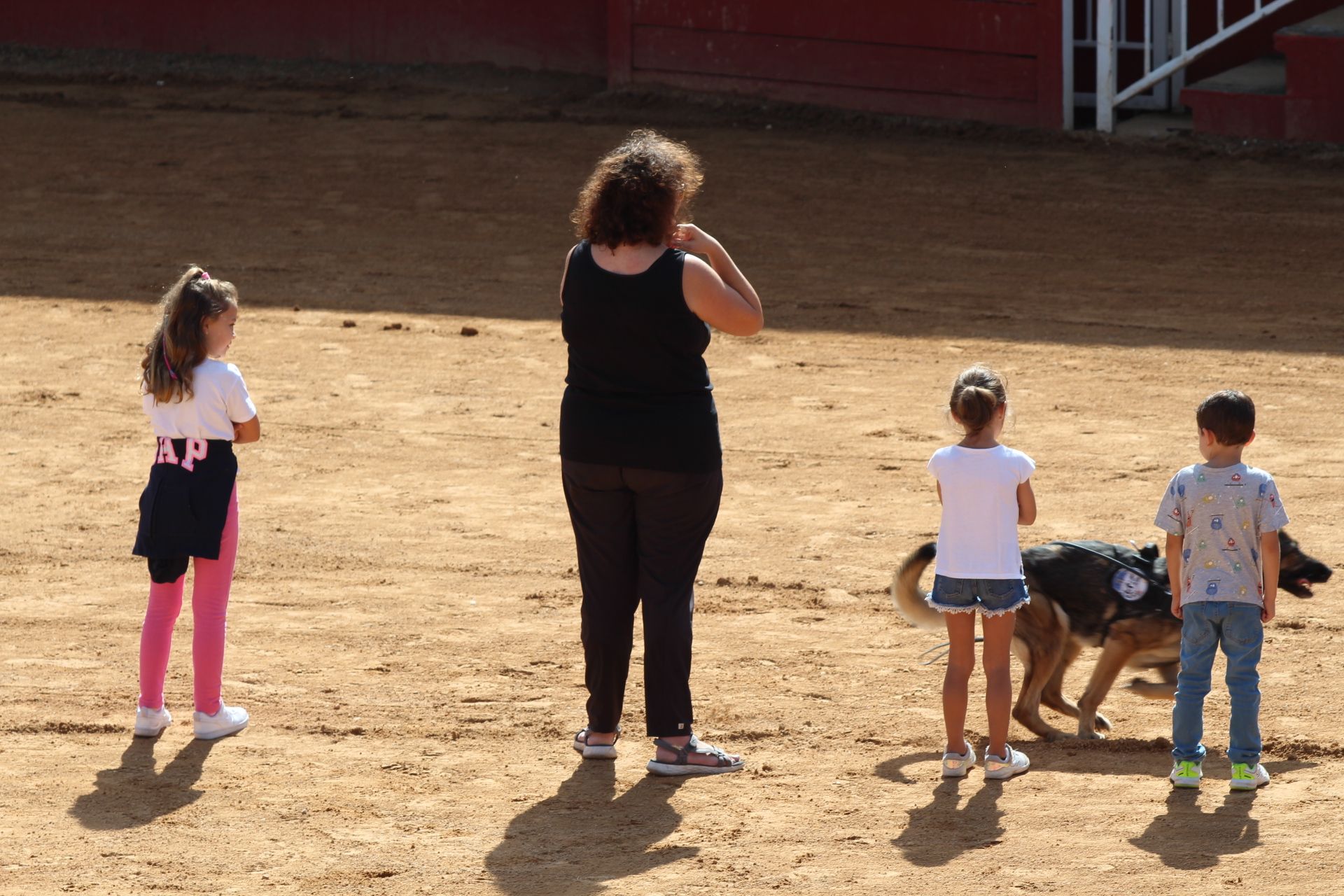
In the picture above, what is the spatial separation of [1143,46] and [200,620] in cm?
1333

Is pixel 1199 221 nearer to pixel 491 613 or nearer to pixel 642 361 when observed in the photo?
pixel 491 613

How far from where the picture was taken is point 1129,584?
582 centimetres

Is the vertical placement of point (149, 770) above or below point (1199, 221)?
below

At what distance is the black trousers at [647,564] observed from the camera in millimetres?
4926

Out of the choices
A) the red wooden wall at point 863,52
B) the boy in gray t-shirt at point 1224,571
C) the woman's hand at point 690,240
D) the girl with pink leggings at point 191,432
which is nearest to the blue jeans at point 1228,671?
the boy in gray t-shirt at point 1224,571

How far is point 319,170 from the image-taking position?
1625 centimetres

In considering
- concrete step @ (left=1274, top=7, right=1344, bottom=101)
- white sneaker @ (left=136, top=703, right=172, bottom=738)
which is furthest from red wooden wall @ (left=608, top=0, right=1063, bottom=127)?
white sneaker @ (left=136, top=703, right=172, bottom=738)

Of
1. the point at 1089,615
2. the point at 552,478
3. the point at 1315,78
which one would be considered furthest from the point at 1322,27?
the point at 1089,615

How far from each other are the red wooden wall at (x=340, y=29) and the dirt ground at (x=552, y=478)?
3.16ft

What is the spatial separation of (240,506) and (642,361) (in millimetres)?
4311

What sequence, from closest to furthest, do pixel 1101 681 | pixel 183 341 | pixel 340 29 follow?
pixel 183 341, pixel 1101 681, pixel 340 29

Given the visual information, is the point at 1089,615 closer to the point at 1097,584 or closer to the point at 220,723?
the point at 1097,584

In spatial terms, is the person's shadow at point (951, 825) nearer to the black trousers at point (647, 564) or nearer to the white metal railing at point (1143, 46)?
the black trousers at point (647, 564)

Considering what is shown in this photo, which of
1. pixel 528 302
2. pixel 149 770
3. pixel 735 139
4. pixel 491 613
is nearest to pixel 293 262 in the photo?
pixel 528 302
